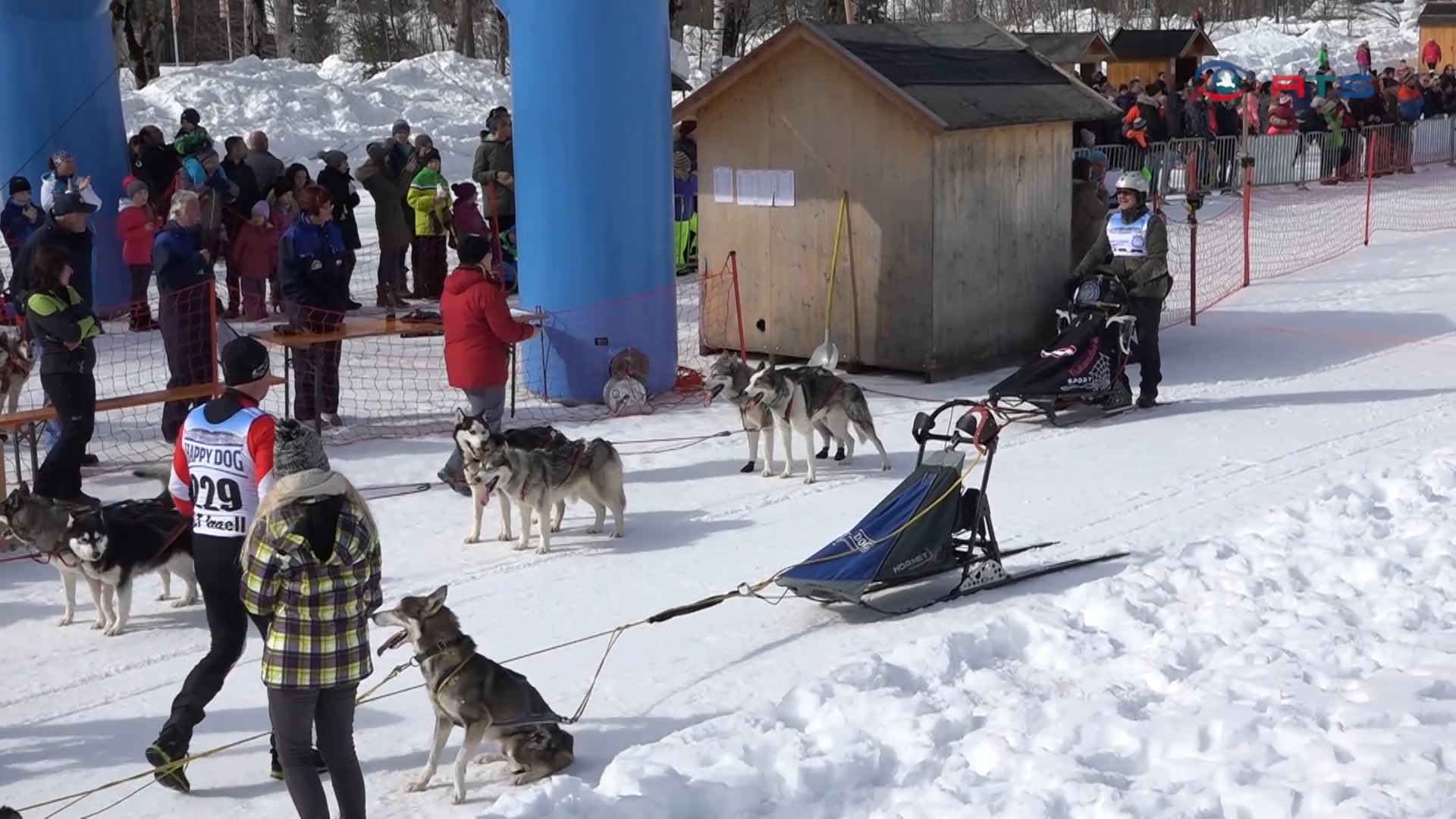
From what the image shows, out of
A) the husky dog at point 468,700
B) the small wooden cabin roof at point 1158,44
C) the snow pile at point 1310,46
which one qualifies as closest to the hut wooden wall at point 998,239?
the husky dog at point 468,700

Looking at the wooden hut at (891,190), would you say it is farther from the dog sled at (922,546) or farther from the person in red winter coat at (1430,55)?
the person in red winter coat at (1430,55)

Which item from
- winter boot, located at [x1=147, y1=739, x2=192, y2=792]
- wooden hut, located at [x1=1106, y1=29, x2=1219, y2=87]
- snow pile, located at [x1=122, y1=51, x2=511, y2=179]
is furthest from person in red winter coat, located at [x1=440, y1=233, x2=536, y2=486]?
wooden hut, located at [x1=1106, y1=29, x2=1219, y2=87]

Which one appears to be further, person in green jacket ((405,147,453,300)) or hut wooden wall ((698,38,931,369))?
person in green jacket ((405,147,453,300))

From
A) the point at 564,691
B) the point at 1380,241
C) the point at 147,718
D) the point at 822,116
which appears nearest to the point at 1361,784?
the point at 564,691

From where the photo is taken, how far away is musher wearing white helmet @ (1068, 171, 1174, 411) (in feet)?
37.5

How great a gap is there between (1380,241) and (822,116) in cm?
1006

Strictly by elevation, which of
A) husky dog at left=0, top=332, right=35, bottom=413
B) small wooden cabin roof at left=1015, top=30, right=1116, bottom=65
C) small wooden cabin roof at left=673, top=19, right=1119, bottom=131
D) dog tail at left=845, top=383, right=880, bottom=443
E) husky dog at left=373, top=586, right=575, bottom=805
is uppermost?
small wooden cabin roof at left=1015, top=30, right=1116, bottom=65

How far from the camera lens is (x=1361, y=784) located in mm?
5250

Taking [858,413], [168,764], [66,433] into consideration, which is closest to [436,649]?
[168,764]

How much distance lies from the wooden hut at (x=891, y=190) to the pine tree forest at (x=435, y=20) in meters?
15.7

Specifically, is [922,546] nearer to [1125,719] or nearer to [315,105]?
[1125,719]

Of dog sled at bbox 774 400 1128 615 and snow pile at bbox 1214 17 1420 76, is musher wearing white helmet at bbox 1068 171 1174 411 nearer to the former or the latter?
dog sled at bbox 774 400 1128 615

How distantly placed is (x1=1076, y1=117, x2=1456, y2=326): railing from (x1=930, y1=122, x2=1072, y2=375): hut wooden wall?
2208mm

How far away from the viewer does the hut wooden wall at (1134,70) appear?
31953 mm
